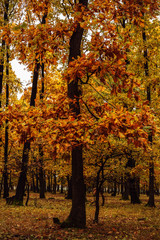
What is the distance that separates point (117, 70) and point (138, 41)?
11.4 meters

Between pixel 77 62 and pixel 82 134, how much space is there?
57.6 inches

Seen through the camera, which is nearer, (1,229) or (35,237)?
(35,237)

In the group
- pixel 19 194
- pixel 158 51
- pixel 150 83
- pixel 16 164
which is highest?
pixel 158 51

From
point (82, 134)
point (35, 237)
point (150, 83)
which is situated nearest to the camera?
point (82, 134)

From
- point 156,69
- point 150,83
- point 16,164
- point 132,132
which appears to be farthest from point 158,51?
point 132,132

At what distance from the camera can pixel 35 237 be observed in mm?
6043

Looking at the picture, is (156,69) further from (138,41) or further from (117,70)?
(117,70)

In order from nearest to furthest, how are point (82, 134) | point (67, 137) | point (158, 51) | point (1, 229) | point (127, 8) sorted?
point (67, 137), point (82, 134), point (127, 8), point (1, 229), point (158, 51)

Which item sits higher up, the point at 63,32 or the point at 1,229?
the point at 63,32

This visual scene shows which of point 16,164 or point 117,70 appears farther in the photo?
point 16,164

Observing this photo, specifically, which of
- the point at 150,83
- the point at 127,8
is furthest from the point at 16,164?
the point at 127,8

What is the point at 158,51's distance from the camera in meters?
14.1

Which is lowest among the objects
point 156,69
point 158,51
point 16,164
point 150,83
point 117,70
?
point 16,164

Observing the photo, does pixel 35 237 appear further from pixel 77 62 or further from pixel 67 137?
pixel 77 62
